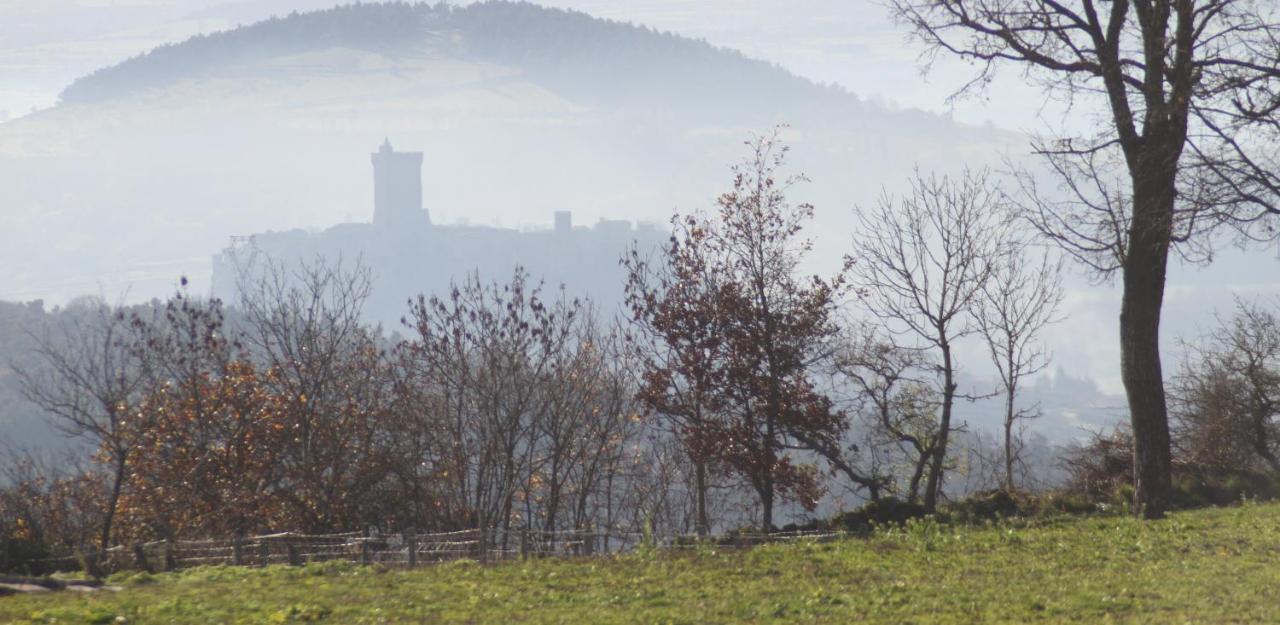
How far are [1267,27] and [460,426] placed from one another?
17755 mm

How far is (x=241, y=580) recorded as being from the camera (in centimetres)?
1347

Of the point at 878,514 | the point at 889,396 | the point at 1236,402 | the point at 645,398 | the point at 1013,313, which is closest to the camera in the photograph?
the point at 878,514

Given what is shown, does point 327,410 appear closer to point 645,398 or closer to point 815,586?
point 645,398

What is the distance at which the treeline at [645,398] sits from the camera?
2173 cm

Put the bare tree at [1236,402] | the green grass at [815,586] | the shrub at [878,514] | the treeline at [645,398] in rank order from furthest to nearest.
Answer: the bare tree at [1236,402] → the treeline at [645,398] → the shrub at [878,514] → the green grass at [815,586]

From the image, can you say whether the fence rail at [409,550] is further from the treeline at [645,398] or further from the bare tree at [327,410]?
the bare tree at [327,410]

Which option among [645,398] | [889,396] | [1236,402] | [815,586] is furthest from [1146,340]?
[1236,402]

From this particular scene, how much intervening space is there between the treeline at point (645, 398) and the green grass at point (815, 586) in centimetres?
442

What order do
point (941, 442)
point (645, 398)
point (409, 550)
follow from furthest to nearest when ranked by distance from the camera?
point (645, 398) < point (941, 442) < point (409, 550)

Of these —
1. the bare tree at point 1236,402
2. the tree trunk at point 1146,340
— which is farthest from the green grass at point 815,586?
the bare tree at point 1236,402

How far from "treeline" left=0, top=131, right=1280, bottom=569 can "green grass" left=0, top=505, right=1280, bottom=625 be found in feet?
14.5

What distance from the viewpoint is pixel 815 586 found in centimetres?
1152

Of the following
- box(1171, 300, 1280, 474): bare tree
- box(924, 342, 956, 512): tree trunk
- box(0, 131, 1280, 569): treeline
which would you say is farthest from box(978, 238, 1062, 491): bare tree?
box(924, 342, 956, 512): tree trunk

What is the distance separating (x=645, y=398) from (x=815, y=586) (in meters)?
10.6
